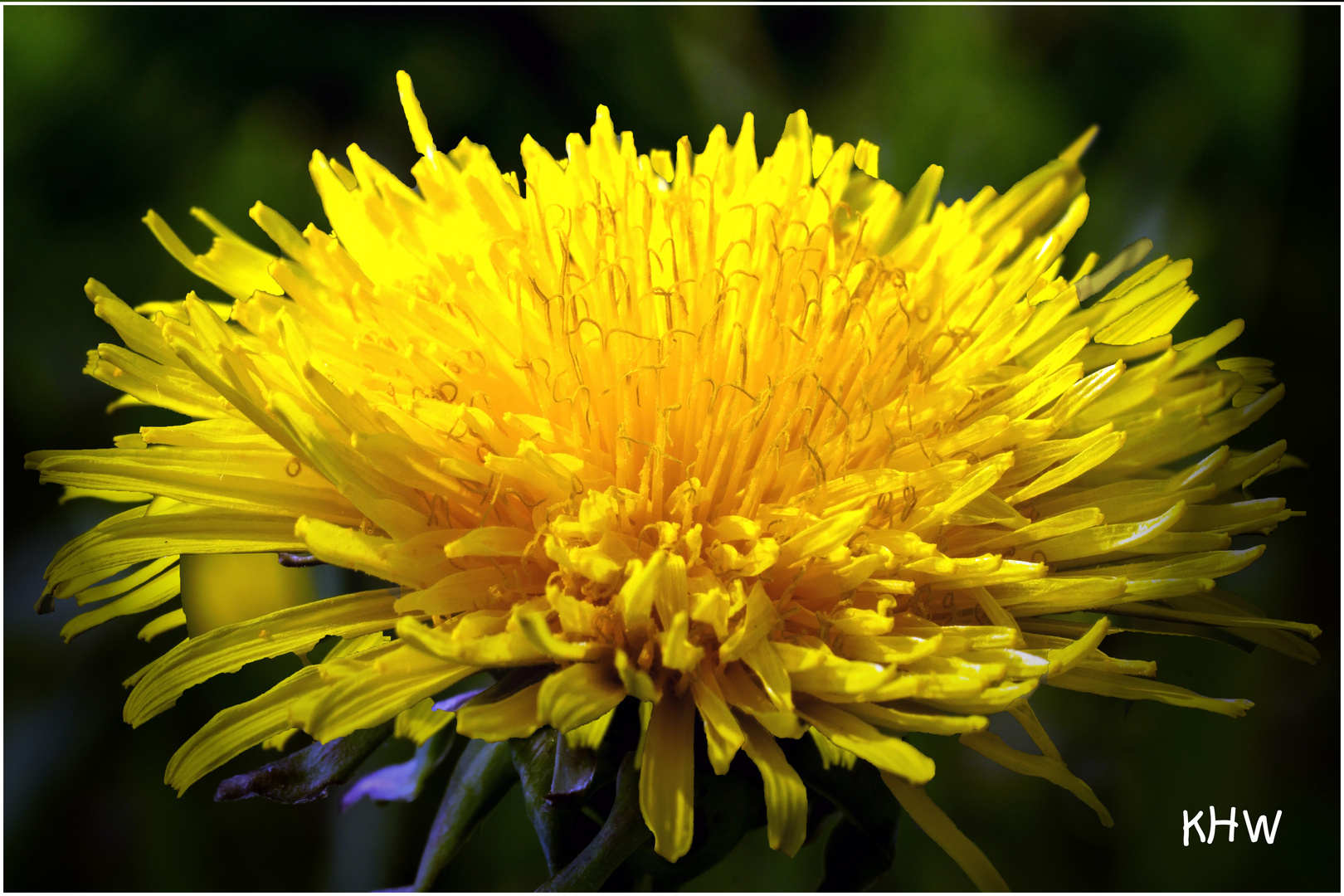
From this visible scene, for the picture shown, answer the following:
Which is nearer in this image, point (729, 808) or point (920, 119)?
point (729, 808)

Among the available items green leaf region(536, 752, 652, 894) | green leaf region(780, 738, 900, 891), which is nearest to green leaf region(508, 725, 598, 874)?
green leaf region(536, 752, 652, 894)

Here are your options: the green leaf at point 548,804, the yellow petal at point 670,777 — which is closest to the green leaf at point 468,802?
the green leaf at point 548,804

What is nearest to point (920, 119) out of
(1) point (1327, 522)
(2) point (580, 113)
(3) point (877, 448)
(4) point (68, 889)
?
(2) point (580, 113)

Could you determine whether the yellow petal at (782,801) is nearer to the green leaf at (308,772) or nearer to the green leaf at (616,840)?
the green leaf at (616,840)

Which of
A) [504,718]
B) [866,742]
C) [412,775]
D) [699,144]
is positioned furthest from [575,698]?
[699,144]

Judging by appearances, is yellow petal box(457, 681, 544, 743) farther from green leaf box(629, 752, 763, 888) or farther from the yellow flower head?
green leaf box(629, 752, 763, 888)

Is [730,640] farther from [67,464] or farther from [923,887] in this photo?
[923,887]
